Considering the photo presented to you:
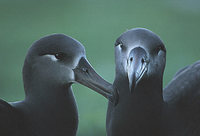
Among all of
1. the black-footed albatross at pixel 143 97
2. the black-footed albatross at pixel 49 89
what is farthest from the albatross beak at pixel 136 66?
the black-footed albatross at pixel 49 89

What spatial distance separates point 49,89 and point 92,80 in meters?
0.24

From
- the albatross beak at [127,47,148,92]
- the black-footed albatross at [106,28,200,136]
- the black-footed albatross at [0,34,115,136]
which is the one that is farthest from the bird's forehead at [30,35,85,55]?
the albatross beak at [127,47,148,92]

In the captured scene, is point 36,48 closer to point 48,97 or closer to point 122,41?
point 48,97

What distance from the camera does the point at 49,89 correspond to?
1864 millimetres

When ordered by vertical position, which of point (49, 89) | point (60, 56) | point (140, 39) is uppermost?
point (140, 39)

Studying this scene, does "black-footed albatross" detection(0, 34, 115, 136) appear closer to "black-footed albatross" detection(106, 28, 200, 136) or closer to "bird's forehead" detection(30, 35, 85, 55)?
"bird's forehead" detection(30, 35, 85, 55)

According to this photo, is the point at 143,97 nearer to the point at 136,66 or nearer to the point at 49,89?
the point at 136,66

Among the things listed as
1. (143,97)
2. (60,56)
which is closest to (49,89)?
(60,56)

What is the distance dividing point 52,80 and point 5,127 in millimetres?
301

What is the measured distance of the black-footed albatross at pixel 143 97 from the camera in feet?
5.54

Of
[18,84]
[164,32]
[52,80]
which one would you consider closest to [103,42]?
[164,32]

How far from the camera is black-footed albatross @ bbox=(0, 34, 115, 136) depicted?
1.81 m

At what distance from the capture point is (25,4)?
4641mm

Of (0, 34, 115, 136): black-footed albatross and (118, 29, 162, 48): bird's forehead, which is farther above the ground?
(118, 29, 162, 48): bird's forehead
